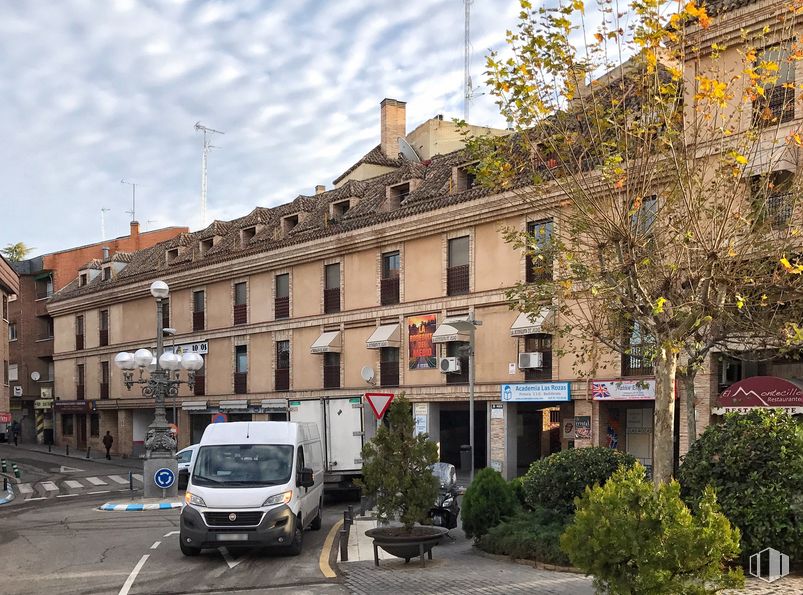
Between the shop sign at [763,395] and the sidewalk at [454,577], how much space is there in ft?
31.1

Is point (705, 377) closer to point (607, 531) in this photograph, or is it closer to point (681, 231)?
point (681, 231)

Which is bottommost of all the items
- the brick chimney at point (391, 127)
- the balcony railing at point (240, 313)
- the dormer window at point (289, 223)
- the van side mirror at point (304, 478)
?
the van side mirror at point (304, 478)

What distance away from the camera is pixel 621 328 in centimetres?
1399

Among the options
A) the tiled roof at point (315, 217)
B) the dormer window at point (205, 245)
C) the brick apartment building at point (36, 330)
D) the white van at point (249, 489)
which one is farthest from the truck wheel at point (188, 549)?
the brick apartment building at point (36, 330)

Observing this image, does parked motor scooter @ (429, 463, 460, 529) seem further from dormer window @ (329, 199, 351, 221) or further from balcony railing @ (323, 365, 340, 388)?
dormer window @ (329, 199, 351, 221)

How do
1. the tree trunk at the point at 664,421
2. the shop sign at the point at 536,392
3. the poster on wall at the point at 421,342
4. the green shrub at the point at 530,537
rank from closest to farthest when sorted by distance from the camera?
1. the tree trunk at the point at 664,421
2. the green shrub at the point at 530,537
3. the shop sign at the point at 536,392
4. the poster on wall at the point at 421,342

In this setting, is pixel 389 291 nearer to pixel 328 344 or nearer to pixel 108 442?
pixel 328 344

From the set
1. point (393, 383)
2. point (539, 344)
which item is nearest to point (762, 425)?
point (539, 344)

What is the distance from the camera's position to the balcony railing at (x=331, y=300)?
35156 mm

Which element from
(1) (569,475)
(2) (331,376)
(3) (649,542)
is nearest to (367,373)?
(2) (331,376)

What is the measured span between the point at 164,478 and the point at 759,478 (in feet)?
53.9

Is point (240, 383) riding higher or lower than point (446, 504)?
higher

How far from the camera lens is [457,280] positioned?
30.0 m

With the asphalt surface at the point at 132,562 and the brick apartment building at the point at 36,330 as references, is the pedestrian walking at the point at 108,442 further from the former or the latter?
the asphalt surface at the point at 132,562
